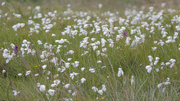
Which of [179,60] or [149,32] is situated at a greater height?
[149,32]

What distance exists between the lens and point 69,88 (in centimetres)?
254

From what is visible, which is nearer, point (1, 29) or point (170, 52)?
point (170, 52)

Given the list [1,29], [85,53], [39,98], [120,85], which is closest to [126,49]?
[85,53]

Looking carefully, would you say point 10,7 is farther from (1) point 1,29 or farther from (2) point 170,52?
(2) point 170,52

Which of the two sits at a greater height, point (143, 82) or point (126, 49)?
point (126, 49)

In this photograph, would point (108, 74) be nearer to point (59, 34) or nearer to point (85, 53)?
point (85, 53)

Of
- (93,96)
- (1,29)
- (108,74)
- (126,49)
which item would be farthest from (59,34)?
(93,96)

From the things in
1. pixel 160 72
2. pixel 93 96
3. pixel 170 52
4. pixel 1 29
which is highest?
pixel 1 29

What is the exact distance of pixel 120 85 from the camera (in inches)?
105

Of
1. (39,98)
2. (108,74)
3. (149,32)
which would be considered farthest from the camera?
(149,32)

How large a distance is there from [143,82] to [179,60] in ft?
2.13

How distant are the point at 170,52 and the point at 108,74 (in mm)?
1062

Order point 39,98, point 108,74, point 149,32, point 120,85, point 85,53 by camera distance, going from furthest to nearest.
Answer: point 149,32 → point 85,53 → point 108,74 → point 120,85 → point 39,98

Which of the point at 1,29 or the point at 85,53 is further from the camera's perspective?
the point at 1,29
